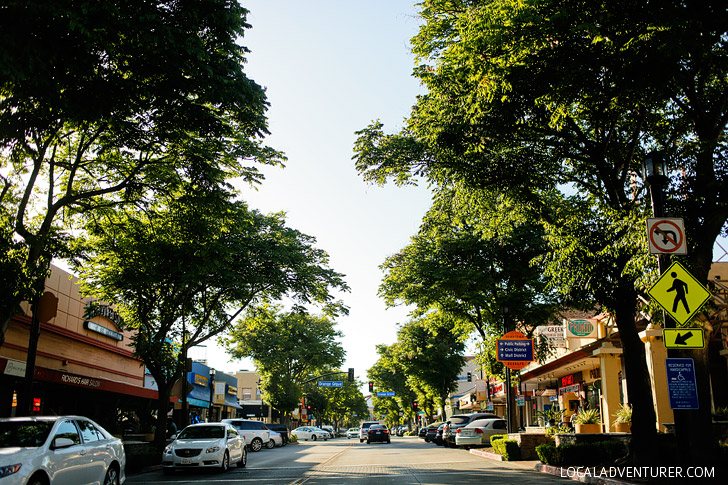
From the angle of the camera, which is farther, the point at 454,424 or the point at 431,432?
the point at 431,432

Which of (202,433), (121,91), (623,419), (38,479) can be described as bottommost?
(202,433)

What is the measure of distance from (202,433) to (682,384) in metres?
14.0

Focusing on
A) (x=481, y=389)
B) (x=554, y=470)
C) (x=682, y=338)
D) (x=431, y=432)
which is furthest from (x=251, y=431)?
(x=481, y=389)

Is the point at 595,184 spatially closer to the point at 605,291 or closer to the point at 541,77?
the point at 605,291

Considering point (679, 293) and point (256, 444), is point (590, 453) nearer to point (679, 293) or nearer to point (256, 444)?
point (679, 293)

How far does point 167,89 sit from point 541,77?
745 cm

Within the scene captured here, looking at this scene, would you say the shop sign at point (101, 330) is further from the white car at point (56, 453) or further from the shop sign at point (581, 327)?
the shop sign at point (581, 327)

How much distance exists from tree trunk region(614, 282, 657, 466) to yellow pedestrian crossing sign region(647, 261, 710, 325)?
393 cm

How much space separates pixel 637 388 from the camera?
13414 millimetres

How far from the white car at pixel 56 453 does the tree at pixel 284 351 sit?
127 ft

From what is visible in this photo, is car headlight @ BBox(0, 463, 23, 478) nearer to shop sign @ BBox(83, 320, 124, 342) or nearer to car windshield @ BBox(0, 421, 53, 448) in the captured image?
car windshield @ BBox(0, 421, 53, 448)

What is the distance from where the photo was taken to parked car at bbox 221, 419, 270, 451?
112 feet

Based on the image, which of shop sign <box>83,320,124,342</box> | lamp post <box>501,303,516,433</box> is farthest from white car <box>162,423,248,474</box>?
lamp post <box>501,303,516,433</box>

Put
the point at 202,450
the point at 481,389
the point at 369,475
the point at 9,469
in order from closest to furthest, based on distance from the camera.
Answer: the point at 9,469 → the point at 369,475 → the point at 202,450 → the point at 481,389
